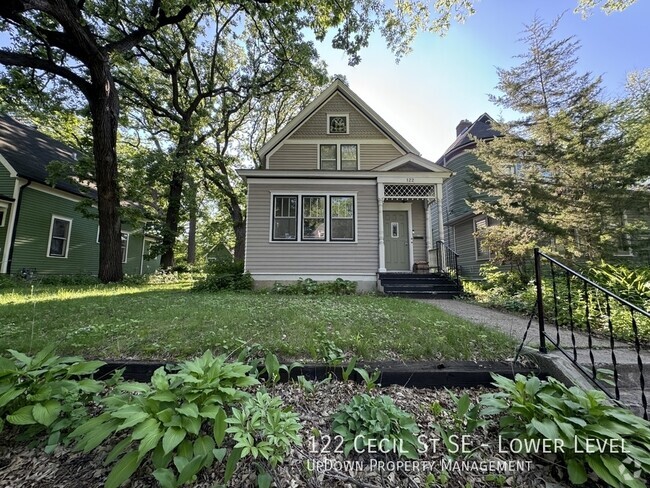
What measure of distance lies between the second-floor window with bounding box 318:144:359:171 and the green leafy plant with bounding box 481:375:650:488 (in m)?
10.2

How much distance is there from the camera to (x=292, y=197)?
9484 mm

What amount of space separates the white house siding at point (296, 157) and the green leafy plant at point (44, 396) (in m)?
10.0

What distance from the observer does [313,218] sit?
9484 millimetres

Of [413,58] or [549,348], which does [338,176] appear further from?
[549,348]

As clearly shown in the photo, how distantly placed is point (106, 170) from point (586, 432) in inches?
485

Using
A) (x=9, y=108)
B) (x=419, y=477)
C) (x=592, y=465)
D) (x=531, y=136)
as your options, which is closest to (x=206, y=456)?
(x=419, y=477)

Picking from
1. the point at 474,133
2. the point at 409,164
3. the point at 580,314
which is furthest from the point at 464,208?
the point at 580,314

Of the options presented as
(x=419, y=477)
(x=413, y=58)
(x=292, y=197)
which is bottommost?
(x=419, y=477)

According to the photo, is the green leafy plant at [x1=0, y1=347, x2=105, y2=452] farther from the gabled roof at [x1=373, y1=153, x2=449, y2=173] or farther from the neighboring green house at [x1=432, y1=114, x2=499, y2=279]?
the neighboring green house at [x1=432, y1=114, x2=499, y2=279]

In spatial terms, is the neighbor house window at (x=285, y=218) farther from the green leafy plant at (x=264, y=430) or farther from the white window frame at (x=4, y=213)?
the white window frame at (x=4, y=213)

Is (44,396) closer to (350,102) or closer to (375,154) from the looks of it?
(375,154)

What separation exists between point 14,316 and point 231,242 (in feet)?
83.4

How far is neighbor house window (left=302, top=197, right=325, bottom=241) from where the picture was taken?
9453 millimetres

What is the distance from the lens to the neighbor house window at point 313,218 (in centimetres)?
945
